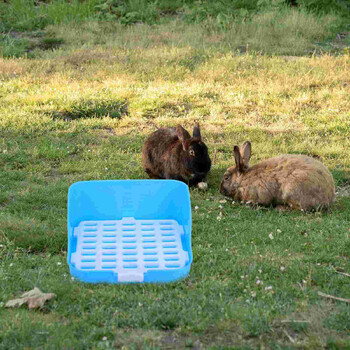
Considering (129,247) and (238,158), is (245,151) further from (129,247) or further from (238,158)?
(129,247)

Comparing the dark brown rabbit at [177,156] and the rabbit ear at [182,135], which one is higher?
the rabbit ear at [182,135]

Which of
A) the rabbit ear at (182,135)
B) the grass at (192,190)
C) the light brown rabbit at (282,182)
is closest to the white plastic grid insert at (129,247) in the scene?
the grass at (192,190)

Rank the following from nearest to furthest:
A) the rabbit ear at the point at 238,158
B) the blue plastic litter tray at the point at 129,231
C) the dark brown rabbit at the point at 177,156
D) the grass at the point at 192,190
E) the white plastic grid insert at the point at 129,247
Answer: the grass at the point at 192,190
the blue plastic litter tray at the point at 129,231
the white plastic grid insert at the point at 129,247
the rabbit ear at the point at 238,158
the dark brown rabbit at the point at 177,156

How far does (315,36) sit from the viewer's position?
520 inches

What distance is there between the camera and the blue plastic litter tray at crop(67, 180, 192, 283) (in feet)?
14.3

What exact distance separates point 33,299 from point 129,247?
120 centimetres

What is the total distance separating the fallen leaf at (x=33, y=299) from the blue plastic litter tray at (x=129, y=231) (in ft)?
1.24

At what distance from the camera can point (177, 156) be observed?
22.2 ft

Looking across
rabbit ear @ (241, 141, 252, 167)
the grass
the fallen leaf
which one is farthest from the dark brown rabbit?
the fallen leaf

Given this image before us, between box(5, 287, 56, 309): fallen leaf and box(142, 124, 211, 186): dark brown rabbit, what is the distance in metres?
2.91

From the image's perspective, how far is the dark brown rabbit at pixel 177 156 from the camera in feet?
21.5

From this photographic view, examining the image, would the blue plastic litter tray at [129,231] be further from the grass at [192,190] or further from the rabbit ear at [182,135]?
the rabbit ear at [182,135]

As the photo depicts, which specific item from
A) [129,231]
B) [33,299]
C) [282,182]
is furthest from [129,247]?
[282,182]

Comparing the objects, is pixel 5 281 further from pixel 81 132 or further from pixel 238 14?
pixel 238 14
